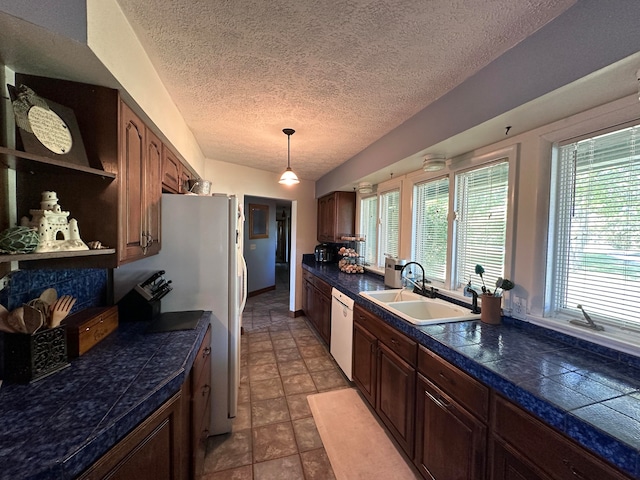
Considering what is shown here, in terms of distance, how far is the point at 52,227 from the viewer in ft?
3.27

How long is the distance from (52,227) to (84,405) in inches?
26.2

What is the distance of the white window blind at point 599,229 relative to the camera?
3.89 ft

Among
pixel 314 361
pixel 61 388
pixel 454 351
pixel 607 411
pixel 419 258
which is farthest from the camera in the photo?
pixel 314 361

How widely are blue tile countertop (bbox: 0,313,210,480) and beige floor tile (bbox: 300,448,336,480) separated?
1.07m

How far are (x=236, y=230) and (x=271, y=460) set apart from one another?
1.55 meters

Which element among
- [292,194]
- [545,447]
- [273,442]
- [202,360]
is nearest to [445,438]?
[545,447]

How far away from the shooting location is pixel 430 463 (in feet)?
4.64

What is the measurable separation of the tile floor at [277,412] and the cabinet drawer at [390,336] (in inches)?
32.4

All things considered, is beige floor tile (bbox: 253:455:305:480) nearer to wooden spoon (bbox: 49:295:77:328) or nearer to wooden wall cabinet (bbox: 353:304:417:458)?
wooden wall cabinet (bbox: 353:304:417:458)

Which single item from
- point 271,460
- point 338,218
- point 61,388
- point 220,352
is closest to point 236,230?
point 220,352

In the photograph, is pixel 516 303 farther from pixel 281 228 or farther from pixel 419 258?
pixel 281 228

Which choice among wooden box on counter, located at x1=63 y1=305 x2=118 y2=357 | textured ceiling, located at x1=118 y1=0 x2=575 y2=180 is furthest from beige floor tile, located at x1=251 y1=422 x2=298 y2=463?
textured ceiling, located at x1=118 y1=0 x2=575 y2=180

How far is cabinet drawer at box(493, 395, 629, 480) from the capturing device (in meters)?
0.77

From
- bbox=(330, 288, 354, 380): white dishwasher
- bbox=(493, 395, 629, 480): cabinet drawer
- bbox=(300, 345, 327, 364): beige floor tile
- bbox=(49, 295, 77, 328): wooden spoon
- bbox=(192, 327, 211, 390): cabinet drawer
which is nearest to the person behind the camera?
bbox=(493, 395, 629, 480): cabinet drawer
